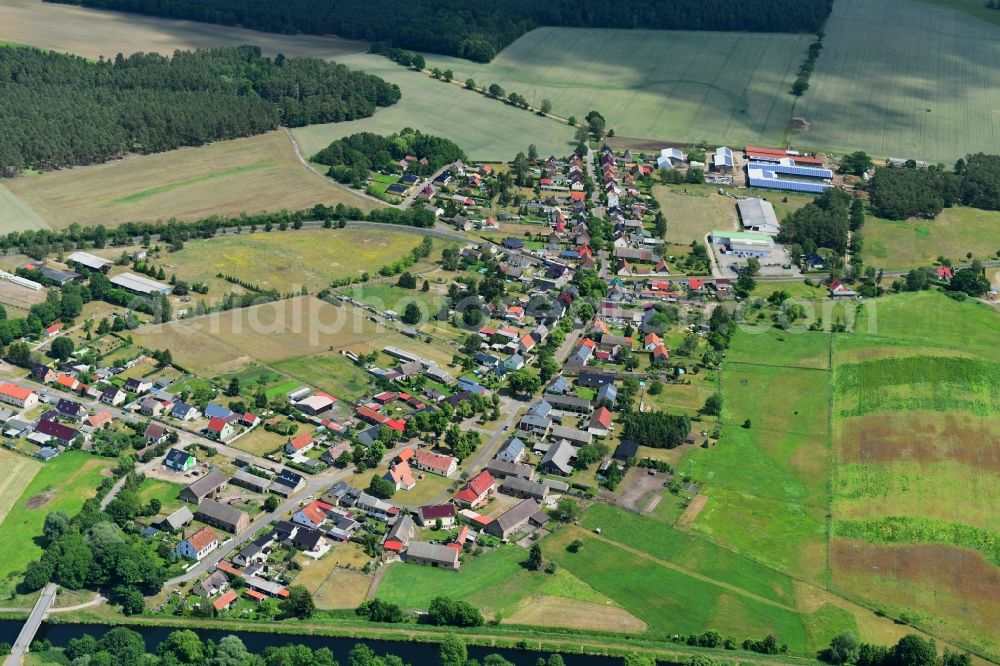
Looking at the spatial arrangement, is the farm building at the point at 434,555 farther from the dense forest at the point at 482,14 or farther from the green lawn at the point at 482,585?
the dense forest at the point at 482,14

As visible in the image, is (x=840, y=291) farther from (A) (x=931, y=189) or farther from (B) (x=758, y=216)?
(A) (x=931, y=189)

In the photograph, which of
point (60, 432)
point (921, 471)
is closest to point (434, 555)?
point (60, 432)

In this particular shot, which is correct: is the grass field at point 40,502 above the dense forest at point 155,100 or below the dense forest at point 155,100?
below

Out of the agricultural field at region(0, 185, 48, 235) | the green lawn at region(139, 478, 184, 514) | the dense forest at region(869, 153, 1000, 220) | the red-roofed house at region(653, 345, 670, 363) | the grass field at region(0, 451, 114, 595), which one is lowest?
the grass field at region(0, 451, 114, 595)

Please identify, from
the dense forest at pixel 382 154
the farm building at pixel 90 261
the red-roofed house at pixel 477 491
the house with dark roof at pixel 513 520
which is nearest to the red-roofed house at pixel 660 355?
the red-roofed house at pixel 477 491

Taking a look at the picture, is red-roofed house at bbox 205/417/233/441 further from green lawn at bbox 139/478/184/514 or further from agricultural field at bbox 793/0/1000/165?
agricultural field at bbox 793/0/1000/165

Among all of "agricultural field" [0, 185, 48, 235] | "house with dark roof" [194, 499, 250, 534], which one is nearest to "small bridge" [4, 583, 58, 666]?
"house with dark roof" [194, 499, 250, 534]
